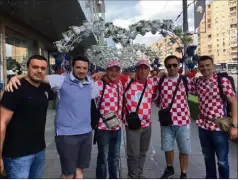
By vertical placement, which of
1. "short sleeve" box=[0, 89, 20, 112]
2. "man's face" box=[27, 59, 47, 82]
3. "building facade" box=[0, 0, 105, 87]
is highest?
"building facade" box=[0, 0, 105, 87]

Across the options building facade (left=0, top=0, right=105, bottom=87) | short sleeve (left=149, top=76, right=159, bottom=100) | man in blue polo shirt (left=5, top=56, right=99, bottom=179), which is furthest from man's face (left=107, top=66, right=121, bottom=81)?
building facade (left=0, top=0, right=105, bottom=87)

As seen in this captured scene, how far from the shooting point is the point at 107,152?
4.19 meters

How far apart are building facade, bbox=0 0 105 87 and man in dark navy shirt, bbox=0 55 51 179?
8548mm

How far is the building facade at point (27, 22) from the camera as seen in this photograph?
11742mm

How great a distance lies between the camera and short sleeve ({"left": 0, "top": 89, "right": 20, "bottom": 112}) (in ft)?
8.91

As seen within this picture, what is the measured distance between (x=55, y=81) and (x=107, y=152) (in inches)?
53.1

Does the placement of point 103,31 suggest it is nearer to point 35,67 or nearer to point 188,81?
point 188,81

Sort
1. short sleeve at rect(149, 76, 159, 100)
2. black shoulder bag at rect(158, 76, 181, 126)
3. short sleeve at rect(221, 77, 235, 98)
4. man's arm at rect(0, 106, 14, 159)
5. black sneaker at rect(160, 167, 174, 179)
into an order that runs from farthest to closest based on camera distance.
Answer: black sneaker at rect(160, 167, 174, 179), short sleeve at rect(149, 76, 159, 100), black shoulder bag at rect(158, 76, 181, 126), short sleeve at rect(221, 77, 235, 98), man's arm at rect(0, 106, 14, 159)

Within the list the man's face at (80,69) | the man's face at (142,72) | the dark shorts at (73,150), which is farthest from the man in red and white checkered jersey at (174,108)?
the man's face at (80,69)

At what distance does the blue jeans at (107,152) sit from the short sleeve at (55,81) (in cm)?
105

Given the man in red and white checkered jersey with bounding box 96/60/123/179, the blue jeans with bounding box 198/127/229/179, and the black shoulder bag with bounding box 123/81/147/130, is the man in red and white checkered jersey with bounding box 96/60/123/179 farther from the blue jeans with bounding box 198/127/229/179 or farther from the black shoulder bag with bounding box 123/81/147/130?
the blue jeans with bounding box 198/127/229/179

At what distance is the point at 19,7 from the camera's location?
11.6 m

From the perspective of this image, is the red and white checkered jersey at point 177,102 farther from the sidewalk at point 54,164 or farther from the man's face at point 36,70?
the man's face at point 36,70

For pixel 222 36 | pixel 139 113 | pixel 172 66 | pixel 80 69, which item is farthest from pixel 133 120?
pixel 222 36
